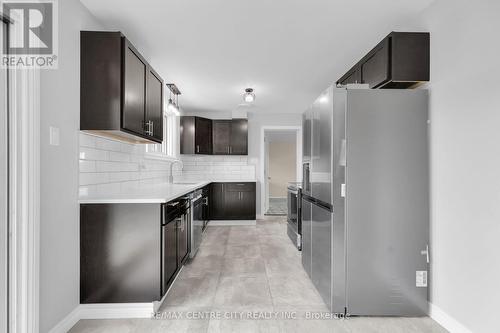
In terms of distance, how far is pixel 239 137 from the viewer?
6.05 metres

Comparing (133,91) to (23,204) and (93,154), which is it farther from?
(23,204)

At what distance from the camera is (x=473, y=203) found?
1.81m

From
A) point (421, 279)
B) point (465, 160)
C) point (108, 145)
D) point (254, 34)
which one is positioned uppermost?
point (254, 34)

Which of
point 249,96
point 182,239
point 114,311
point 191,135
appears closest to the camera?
point 114,311

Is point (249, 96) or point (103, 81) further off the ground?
point (249, 96)

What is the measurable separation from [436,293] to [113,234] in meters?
2.60

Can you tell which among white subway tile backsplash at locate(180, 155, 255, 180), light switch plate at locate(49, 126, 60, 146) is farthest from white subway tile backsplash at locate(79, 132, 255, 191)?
white subway tile backsplash at locate(180, 155, 255, 180)

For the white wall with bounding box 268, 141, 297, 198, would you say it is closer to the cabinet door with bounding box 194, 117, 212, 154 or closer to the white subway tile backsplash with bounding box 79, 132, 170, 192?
the cabinet door with bounding box 194, 117, 212, 154

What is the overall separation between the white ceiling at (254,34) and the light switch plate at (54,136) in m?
1.10

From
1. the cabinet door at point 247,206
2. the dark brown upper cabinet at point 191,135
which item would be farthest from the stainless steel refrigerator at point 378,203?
the dark brown upper cabinet at point 191,135

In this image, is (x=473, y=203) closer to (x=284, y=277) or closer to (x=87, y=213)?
(x=284, y=277)

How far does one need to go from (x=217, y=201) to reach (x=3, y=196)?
4.32 m

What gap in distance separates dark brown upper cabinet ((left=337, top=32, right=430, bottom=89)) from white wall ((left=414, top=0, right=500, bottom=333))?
0.07 metres

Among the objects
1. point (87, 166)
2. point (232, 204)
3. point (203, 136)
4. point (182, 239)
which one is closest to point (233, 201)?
point (232, 204)
